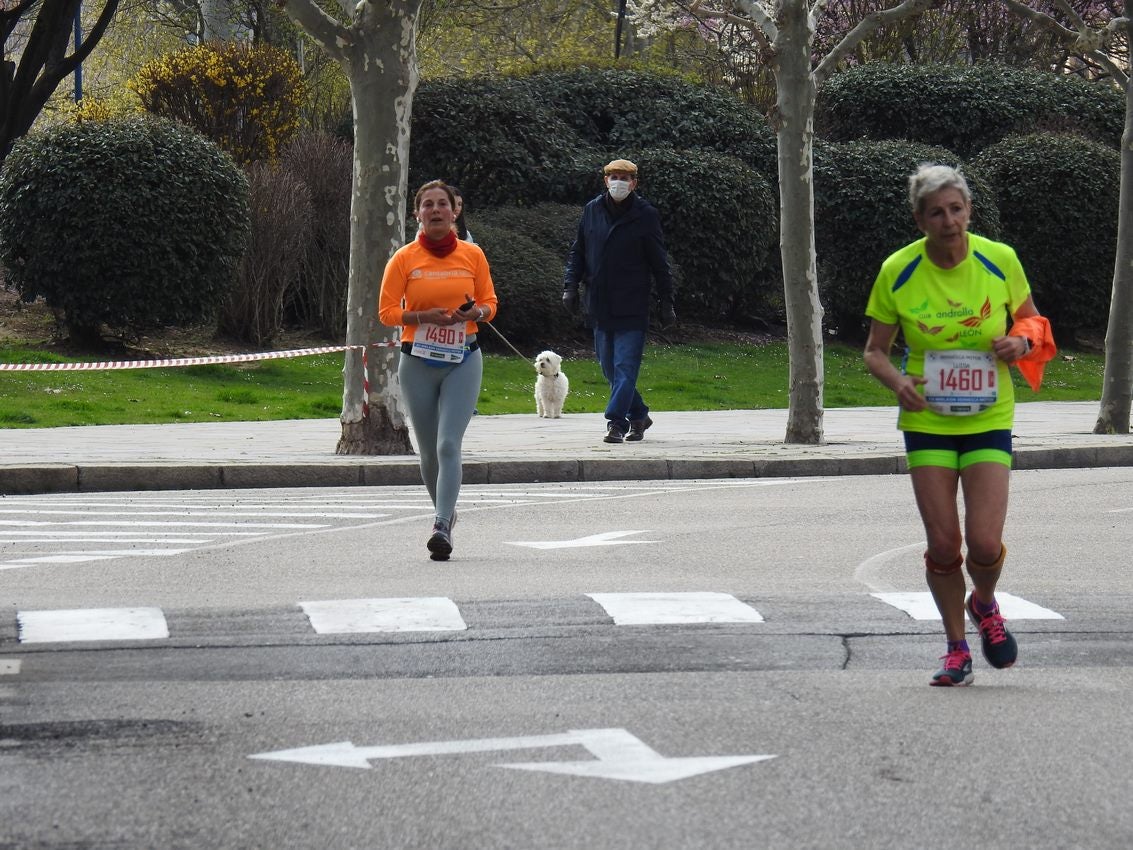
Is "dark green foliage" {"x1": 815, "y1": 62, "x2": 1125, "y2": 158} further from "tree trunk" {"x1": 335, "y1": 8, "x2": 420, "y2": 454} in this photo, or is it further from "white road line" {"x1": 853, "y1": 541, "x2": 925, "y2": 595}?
"white road line" {"x1": 853, "y1": 541, "x2": 925, "y2": 595}

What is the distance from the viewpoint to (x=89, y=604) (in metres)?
8.23

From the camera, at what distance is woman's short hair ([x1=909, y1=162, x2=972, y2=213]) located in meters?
6.63

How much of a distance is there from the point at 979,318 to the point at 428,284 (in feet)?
12.4

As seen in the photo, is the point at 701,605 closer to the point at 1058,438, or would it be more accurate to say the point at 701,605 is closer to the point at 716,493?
the point at 716,493

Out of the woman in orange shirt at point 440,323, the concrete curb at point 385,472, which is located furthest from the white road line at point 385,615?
the concrete curb at point 385,472

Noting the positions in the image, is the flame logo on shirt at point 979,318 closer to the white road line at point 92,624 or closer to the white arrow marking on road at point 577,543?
the white road line at point 92,624

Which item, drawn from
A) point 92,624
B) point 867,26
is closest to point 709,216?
point 867,26

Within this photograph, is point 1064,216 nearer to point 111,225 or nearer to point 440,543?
point 111,225

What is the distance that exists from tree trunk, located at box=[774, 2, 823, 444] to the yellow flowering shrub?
11.9 m

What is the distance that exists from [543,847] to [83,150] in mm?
18828

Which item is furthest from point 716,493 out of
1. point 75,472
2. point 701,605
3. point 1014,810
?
point 1014,810

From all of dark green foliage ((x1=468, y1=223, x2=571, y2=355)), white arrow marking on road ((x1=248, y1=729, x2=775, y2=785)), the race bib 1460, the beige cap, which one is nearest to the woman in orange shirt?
the race bib 1460

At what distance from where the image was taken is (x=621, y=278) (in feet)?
53.0

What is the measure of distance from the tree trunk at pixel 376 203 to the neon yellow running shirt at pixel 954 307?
891cm
